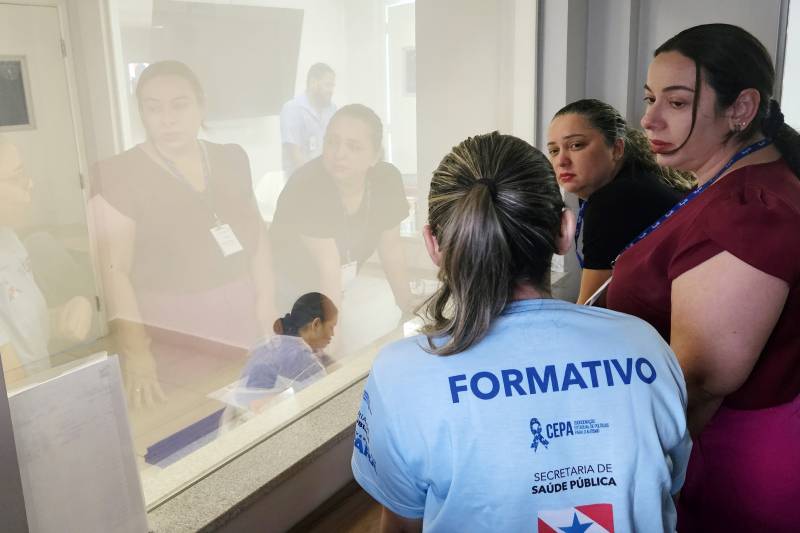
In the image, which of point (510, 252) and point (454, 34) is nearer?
point (510, 252)

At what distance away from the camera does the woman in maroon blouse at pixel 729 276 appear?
1049 millimetres

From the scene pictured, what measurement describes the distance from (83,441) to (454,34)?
2.21 metres

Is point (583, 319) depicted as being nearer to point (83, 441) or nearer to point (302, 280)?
point (83, 441)

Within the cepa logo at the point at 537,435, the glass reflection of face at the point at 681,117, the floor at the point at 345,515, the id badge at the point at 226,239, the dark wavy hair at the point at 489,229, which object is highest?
the glass reflection of face at the point at 681,117

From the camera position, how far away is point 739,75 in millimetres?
1188

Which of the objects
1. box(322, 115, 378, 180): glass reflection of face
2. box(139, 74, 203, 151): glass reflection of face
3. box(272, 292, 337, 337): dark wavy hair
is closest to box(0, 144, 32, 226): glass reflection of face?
box(139, 74, 203, 151): glass reflection of face

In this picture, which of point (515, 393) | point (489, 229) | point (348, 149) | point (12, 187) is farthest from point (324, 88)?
point (515, 393)

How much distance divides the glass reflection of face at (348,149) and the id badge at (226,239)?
0.47 m

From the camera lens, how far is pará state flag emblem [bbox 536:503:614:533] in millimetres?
780

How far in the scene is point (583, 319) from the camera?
2.64 feet

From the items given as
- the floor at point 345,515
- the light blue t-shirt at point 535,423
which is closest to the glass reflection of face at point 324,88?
Answer: the floor at point 345,515

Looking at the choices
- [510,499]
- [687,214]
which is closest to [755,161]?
[687,214]

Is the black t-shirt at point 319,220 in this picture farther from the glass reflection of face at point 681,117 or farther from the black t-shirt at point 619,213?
the glass reflection of face at point 681,117

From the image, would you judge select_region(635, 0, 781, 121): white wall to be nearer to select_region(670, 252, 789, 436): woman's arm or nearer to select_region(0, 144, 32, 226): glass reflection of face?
select_region(670, 252, 789, 436): woman's arm
